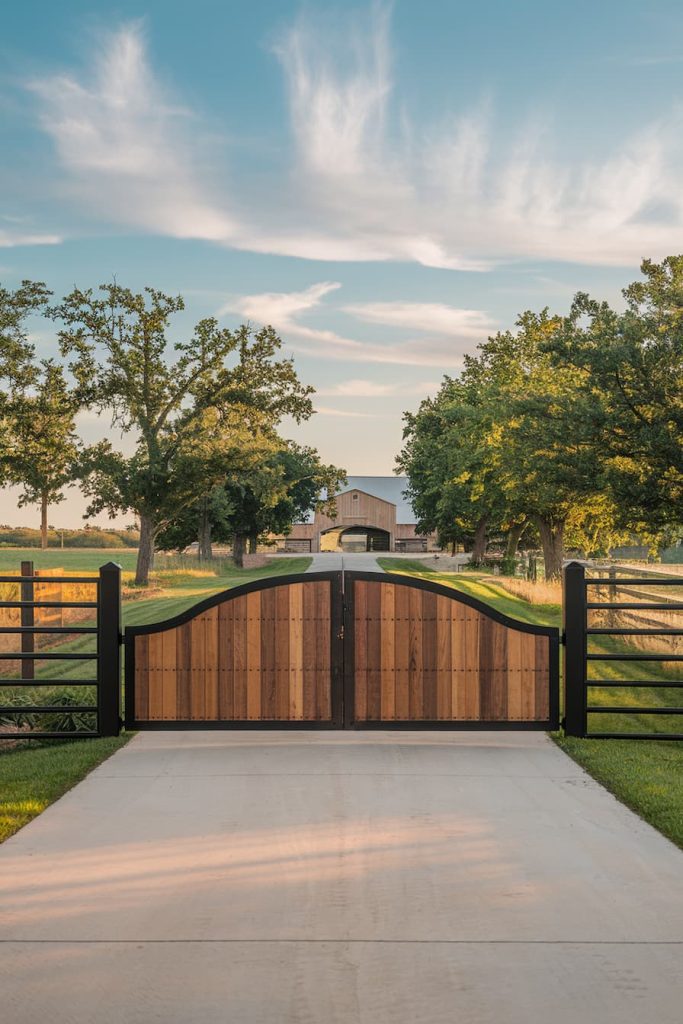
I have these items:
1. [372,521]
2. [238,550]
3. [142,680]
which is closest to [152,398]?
[238,550]

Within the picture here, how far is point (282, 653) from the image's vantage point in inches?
357

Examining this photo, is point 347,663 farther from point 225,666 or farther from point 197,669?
point 197,669

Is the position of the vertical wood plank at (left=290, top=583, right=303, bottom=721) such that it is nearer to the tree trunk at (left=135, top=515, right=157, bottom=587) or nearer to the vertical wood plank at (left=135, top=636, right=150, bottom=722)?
the vertical wood plank at (left=135, top=636, right=150, bottom=722)

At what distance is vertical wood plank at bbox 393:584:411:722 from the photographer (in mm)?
9008

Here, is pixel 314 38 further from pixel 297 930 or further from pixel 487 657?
pixel 297 930

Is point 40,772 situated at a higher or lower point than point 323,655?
lower

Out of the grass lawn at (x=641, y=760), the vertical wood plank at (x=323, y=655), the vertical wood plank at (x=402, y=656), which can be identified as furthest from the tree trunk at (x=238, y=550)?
the vertical wood plank at (x=402, y=656)

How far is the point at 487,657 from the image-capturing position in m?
9.05

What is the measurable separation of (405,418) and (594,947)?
54227 mm

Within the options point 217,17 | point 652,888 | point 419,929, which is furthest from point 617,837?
point 217,17

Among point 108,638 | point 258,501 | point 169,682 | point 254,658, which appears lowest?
point 169,682

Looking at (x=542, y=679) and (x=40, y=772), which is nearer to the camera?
(x=40, y=772)

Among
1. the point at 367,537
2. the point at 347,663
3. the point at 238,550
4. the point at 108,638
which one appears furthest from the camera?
the point at 367,537

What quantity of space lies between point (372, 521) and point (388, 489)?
4587 millimetres
